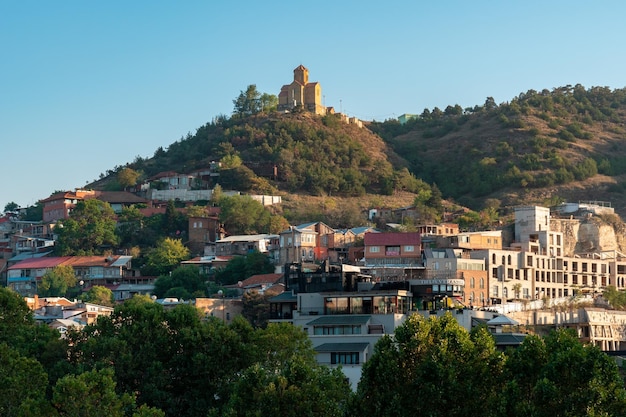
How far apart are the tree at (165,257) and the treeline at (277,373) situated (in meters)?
40.8

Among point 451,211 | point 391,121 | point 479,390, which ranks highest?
point 391,121

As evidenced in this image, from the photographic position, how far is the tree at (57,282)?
9488cm

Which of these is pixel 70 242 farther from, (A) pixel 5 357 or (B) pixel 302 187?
(A) pixel 5 357

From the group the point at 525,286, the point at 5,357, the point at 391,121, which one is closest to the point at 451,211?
the point at 525,286

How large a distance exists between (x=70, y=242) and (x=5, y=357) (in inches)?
2173

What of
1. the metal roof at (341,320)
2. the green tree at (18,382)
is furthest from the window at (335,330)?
the green tree at (18,382)

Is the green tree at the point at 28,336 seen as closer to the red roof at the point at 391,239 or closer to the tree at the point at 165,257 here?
the red roof at the point at 391,239

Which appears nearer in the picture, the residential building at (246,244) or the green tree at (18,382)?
the green tree at (18,382)

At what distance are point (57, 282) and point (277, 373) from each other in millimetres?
51922

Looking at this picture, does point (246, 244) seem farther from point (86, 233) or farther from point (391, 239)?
point (391, 239)

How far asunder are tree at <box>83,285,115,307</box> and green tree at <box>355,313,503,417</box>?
47563mm

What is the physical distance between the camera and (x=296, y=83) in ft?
436

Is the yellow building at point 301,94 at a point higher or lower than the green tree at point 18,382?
higher

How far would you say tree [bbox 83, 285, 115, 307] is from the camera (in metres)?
87.4
